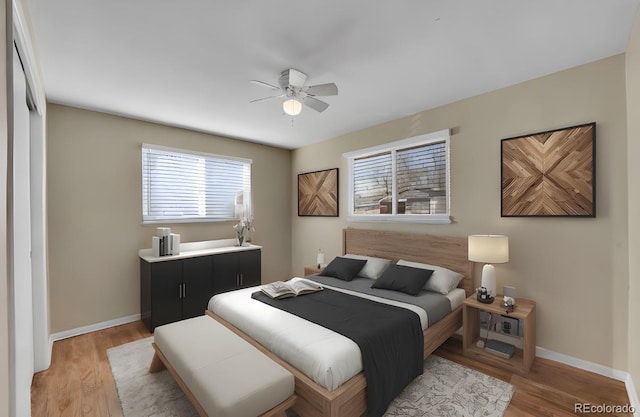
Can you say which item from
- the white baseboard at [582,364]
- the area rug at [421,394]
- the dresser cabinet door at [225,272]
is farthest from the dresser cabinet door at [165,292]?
the white baseboard at [582,364]

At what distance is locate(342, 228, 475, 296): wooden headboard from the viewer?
10.8ft

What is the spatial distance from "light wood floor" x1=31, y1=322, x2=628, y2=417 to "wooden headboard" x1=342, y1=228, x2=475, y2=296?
902 millimetres

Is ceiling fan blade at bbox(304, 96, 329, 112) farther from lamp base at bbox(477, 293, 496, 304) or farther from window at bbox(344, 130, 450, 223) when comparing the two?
lamp base at bbox(477, 293, 496, 304)

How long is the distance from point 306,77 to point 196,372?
248 cm

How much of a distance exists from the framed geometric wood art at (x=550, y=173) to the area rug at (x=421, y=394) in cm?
162

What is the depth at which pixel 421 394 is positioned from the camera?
7.43 ft

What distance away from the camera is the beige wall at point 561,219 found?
2398 millimetres

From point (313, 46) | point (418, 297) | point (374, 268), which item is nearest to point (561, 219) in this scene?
point (418, 297)

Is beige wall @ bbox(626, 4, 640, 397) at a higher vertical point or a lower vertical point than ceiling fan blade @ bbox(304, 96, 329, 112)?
lower

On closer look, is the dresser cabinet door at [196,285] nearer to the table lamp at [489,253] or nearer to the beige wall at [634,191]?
the table lamp at [489,253]

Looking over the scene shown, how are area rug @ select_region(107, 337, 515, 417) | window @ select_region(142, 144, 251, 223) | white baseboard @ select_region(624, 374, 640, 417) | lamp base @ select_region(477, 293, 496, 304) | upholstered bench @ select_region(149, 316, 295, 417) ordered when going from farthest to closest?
window @ select_region(142, 144, 251, 223), lamp base @ select_region(477, 293, 496, 304), area rug @ select_region(107, 337, 515, 417), white baseboard @ select_region(624, 374, 640, 417), upholstered bench @ select_region(149, 316, 295, 417)

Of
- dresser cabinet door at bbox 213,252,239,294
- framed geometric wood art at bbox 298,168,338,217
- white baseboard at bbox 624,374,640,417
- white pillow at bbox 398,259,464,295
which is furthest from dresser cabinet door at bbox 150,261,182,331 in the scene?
white baseboard at bbox 624,374,640,417

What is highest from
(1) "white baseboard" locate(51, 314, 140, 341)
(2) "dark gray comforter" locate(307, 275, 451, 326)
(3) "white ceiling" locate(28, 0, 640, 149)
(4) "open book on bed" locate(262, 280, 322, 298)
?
(3) "white ceiling" locate(28, 0, 640, 149)

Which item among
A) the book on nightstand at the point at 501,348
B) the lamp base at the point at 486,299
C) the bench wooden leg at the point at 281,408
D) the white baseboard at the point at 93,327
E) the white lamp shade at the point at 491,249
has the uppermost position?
the white lamp shade at the point at 491,249
